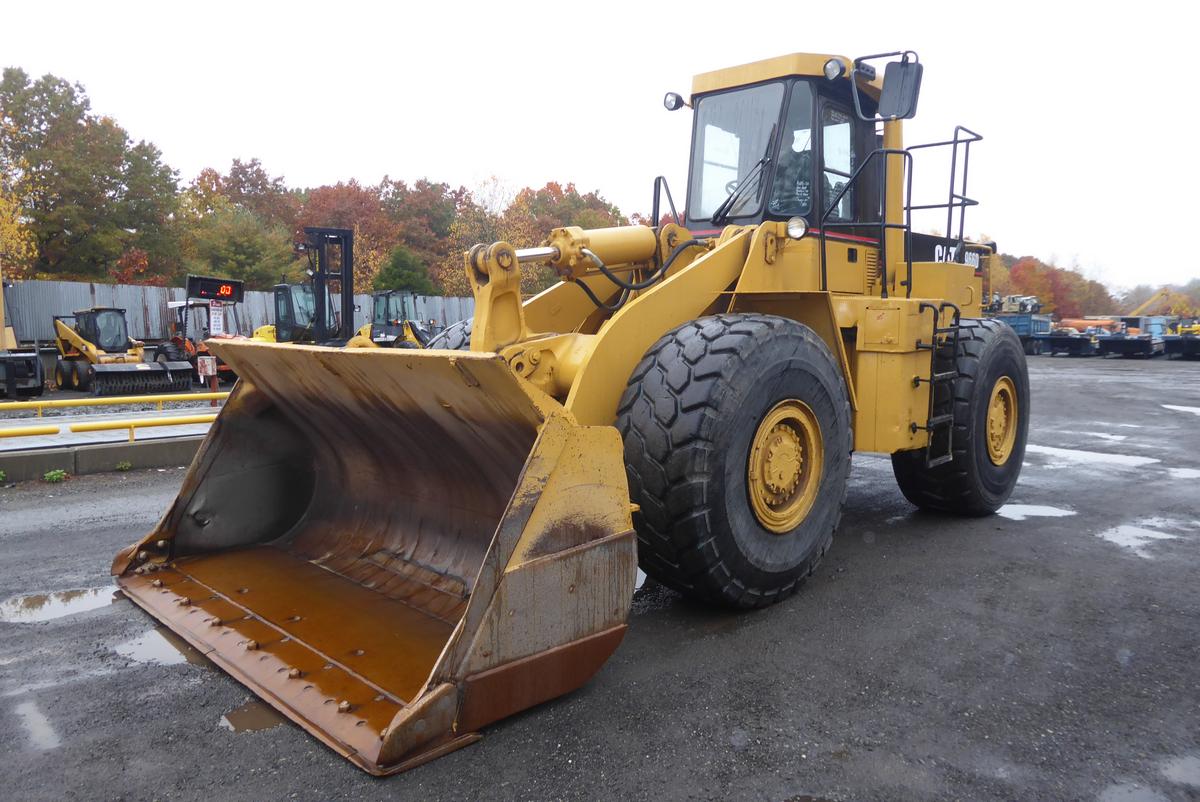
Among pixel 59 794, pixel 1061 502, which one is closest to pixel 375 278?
pixel 1061 502

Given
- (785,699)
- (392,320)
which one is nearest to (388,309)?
(392,320)

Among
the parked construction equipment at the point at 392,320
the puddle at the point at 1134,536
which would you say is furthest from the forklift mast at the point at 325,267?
the puddle at the point at 1134,536

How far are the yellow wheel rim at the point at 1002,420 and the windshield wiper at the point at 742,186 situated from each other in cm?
235

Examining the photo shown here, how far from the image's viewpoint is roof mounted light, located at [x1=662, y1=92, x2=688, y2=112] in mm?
5961

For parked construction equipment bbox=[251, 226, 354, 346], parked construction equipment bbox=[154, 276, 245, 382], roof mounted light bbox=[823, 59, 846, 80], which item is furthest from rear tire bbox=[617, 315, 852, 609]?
parked construction equipment bbox=[154, 276, 245, 382]

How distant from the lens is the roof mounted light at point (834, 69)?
5129 mm

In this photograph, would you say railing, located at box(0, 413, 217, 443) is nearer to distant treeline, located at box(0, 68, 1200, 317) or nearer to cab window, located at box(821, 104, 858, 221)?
cab window, located at box(821, 104, 858, 221)

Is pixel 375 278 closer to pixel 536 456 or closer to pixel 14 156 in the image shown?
pixel 14 156

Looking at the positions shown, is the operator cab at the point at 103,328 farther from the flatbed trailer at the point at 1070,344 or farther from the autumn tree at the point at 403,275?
the flatbed trailer at the point at 1070,344

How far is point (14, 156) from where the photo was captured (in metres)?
36.3

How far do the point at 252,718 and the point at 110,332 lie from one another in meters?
20.3

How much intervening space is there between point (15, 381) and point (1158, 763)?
66.4ft

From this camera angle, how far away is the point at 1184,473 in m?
8.39

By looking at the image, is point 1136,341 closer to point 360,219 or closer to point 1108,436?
point 1108,436
